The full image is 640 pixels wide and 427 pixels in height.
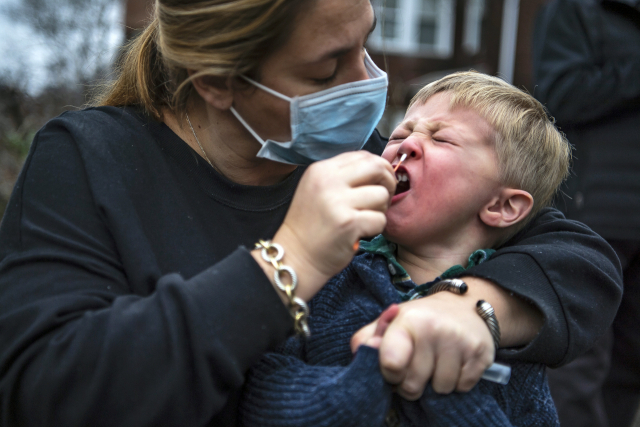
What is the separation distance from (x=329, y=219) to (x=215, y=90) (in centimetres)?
67

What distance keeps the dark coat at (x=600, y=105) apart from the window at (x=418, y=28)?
12002mm

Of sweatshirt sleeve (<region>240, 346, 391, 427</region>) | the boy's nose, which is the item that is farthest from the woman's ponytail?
sweatshirt sleeve (<region>240, 346, 391, 427</region>)

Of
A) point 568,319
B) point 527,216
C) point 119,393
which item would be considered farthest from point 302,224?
point 527,216

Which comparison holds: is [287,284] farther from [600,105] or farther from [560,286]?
[600,105]

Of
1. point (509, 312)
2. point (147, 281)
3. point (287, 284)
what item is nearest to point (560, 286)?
point (509, 312)

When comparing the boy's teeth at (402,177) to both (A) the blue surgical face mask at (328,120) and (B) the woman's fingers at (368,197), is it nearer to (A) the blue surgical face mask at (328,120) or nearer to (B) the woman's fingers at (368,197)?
(A) the blue surgical face mask at (328,120)

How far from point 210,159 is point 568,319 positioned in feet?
3.59

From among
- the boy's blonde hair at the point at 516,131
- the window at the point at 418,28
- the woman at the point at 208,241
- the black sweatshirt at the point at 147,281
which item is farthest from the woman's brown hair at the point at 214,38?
the window at the point at 418,28

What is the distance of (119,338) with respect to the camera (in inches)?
46.6

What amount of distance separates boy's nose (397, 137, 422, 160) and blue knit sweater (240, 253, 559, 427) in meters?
0.34

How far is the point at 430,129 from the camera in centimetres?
190

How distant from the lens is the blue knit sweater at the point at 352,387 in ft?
4.19

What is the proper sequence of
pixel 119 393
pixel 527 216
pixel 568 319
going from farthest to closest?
pixel 527 216, pixel 568 319, pixel 119 393

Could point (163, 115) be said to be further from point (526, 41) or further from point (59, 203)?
point (526, 41)
